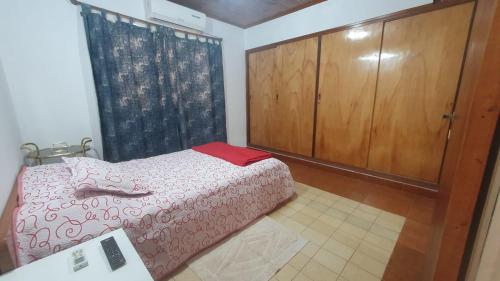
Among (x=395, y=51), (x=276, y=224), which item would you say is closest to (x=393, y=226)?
(x=276, y=224)

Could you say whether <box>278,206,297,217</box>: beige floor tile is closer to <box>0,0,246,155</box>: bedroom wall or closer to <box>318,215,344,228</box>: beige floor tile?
<box>318,215,344,228</box>: beige floor tile

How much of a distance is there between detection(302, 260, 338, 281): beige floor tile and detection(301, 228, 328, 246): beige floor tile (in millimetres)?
219

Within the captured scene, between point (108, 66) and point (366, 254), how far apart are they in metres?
3.17

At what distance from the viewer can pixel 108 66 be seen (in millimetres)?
2268

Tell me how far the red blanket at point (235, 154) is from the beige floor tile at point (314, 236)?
0.79 metres

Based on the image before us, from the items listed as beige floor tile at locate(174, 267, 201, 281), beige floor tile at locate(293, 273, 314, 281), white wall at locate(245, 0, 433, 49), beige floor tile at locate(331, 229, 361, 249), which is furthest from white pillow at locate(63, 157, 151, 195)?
white wall at locate(245, 0, 433, 49)

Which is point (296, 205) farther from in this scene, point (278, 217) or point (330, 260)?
point (330, 260)

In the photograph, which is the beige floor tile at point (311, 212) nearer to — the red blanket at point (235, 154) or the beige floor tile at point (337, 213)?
the beige floor tile at point (337, 213)

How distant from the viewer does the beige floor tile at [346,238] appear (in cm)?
158

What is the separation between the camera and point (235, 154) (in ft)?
7.01

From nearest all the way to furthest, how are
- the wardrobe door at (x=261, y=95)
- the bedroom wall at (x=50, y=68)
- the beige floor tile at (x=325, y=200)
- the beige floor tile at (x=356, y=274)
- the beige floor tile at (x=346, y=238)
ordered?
1. the beige floor tile at (x=356, y=274)
2. the beige floor tile at (x=346, y=238)
3. the bedroom wall at (x=50, y=68)
4. the beige floor tile at (x=325, y=200)
5. the wardrobe door at (x=261, y=95)

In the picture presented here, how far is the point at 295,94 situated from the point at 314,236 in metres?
2.23

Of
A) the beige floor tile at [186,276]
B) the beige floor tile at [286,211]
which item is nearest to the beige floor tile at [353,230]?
the beige floor tile at [286,211]

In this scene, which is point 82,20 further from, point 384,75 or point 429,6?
point 429,6
